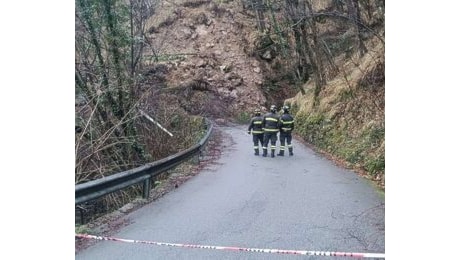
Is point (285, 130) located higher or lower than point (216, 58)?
lower

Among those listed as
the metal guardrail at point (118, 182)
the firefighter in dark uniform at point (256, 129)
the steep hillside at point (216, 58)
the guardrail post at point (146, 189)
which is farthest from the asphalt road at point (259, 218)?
the steep hillside at point (216, 58)

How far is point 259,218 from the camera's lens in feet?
18.9

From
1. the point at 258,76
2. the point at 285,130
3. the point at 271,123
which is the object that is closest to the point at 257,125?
the point at 271,123

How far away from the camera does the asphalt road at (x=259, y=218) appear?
14.8 feet

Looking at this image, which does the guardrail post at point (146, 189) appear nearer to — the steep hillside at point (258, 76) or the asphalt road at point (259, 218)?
the asphalt road at point (259, 218)

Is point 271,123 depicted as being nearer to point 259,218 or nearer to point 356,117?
point 356,117

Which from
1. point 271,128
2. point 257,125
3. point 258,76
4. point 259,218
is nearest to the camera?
point 259,218

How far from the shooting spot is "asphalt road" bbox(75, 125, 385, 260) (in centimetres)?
450

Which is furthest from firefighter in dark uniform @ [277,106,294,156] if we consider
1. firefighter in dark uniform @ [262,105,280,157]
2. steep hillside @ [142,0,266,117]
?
steep hillside @ [142,0,266,117]

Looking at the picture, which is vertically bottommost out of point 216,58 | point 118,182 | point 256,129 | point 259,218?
point 259,218

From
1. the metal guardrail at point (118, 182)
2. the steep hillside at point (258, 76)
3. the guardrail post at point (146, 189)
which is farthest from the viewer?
the steep hillside at point (258, 76)

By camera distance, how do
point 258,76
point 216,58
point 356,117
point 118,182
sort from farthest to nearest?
point 216,58
point 258,76
point 356,117
point 118,182
